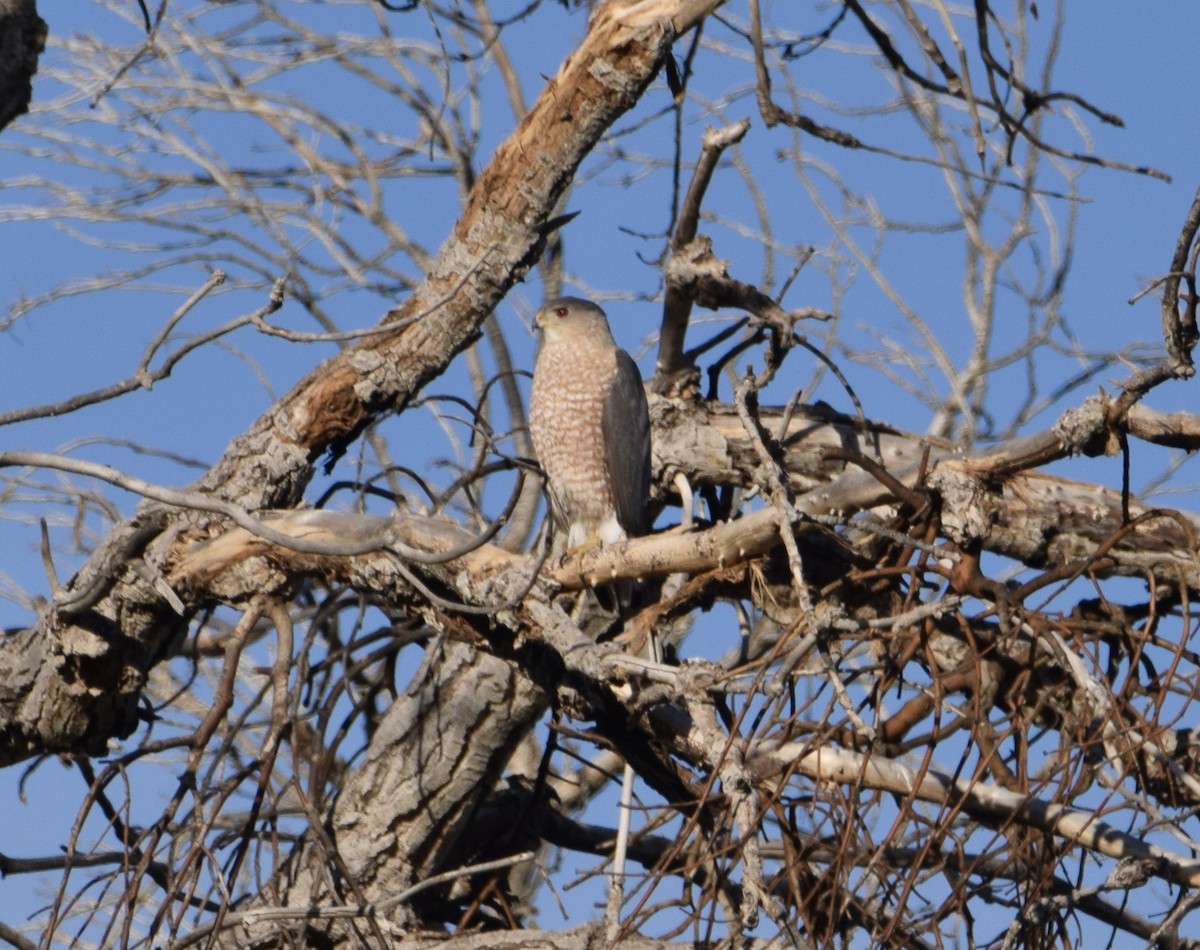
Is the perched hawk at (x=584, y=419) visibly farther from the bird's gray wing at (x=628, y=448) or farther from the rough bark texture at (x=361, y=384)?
the rough bark texture at (x=361, y=384)

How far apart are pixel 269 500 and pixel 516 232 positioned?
929 millimetres

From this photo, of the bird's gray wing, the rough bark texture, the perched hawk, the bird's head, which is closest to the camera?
the rough bark texture

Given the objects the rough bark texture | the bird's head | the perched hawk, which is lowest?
the rough bark texture

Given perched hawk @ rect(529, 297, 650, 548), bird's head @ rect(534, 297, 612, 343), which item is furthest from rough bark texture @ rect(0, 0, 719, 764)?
bird's head @ rect(534, 297, 612, 343)

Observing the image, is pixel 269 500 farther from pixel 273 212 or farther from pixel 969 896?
pixel 273 212

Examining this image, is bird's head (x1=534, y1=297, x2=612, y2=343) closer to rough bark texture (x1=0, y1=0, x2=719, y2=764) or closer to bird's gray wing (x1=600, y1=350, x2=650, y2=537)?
bird's gray wing (x1=600, y1=350, x2=650, y2=537)

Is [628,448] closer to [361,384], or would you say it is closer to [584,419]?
[584,419]

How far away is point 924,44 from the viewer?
4074 millimetres

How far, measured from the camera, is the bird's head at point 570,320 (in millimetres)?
5652

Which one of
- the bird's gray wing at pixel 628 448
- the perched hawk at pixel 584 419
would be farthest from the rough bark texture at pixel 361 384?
the perched hawk at pixel 584 419

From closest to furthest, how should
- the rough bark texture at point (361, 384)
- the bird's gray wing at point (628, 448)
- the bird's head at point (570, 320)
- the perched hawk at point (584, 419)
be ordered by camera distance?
the rough bark texture at point (361, 384) < the bird's gray wing at point (628, 448) < the perched hawk at point (584, 419) < the bird's head at point (570, 320)

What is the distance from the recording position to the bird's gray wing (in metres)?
4.76

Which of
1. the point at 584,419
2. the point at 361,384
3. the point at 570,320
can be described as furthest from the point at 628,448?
the point at 361,384

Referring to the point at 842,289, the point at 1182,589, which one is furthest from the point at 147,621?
the point at 842,289
